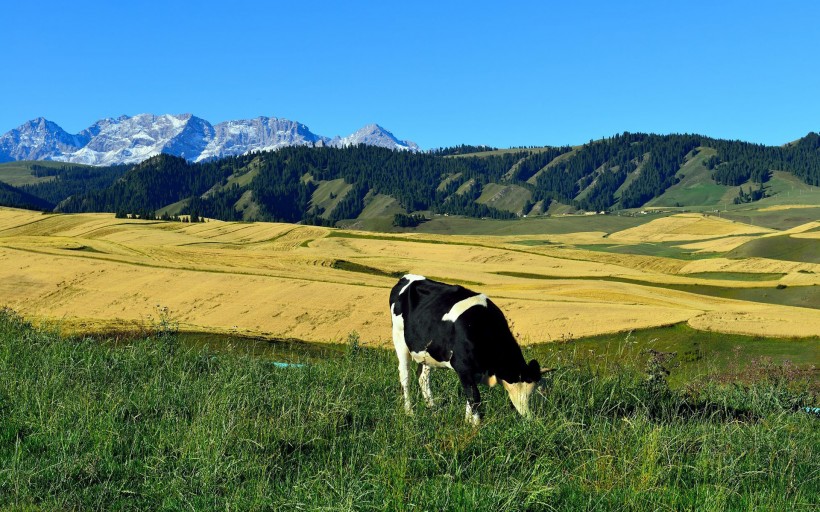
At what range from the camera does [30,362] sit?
16641 mm

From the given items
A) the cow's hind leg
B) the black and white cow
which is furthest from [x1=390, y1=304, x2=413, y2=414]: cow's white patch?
the cow's hind leg

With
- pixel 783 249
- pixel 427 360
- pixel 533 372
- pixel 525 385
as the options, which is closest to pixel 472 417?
pixel 525 385

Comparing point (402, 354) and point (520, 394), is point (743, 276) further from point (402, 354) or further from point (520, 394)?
point (520, 394)

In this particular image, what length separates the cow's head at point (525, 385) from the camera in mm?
13289

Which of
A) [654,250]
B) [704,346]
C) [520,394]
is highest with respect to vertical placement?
[520,394]

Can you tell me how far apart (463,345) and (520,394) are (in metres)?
1.29

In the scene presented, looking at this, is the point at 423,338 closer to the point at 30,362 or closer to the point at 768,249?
the point at 30,362

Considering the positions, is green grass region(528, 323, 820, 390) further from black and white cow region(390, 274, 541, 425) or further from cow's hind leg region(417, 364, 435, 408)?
cow's hind leg region(417, 364, 435, 408)

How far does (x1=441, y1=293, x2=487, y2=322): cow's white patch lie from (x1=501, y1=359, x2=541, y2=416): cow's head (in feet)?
5.16

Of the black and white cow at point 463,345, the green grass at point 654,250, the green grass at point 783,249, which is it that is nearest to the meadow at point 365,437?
the black and white cow at point 463,345

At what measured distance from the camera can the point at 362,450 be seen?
38.4 feet

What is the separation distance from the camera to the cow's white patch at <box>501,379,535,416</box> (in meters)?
13.2

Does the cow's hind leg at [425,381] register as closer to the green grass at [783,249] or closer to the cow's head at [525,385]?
the cow's head at [525,385]

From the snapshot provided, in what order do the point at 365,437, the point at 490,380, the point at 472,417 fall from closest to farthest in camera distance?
the point at 365,437
the point at 472,417
the point at 490,380
